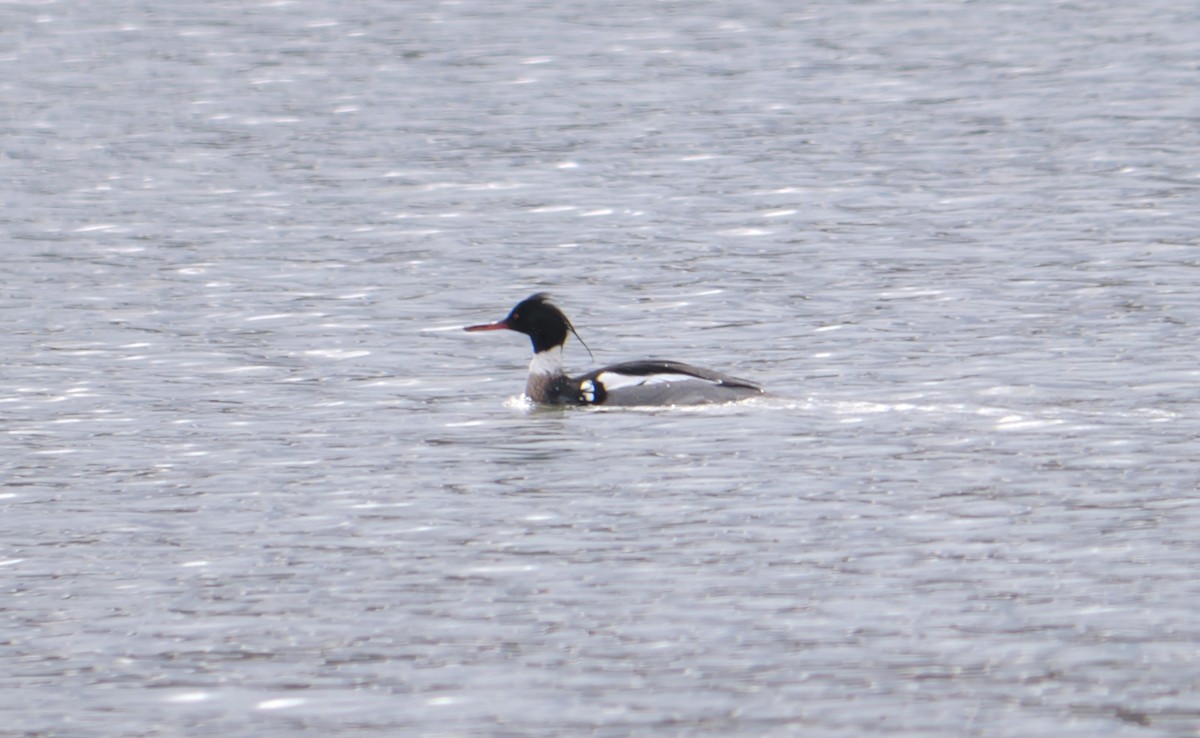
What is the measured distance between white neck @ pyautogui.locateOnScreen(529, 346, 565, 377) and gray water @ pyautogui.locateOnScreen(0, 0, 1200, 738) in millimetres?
339

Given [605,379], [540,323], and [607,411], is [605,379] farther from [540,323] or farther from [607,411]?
[540,323]

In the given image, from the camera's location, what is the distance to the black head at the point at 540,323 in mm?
19359

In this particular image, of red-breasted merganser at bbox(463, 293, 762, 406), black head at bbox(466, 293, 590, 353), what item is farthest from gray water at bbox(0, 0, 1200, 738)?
black head at bbox(466, 293, 590, 353)

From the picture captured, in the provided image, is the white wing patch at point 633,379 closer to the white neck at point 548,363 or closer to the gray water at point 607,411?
the gray water at point 607,411

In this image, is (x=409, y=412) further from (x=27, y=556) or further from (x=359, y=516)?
(x=27, y=556)

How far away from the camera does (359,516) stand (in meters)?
14.4

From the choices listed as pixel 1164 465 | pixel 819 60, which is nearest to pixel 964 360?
pixel 1164 465

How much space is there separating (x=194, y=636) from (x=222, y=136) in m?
24.1

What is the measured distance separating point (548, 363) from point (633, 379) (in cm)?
108

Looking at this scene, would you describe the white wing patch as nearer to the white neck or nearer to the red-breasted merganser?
the red-breasted merganser

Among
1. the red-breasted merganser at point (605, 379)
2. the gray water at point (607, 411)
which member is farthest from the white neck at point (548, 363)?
the gray water at point (607, 411)

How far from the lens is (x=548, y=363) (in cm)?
1917

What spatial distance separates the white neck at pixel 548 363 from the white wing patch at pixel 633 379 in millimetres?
435

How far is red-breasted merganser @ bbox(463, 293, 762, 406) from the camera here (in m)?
18.0
